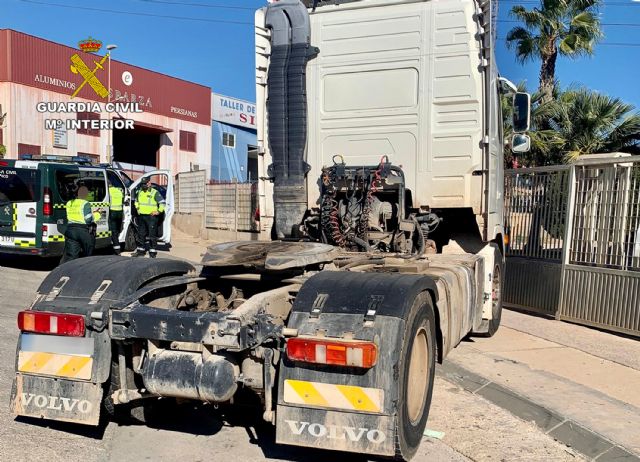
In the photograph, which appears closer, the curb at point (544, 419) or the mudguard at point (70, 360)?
the mudguard at point (70, 360)

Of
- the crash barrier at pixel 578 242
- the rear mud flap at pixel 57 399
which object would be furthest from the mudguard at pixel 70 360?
the crash barrier at pixel 578 242

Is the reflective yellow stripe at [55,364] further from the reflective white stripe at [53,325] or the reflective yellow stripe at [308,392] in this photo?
the reflective yellow stripe at [308,392]

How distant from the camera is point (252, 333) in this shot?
322 centimetres

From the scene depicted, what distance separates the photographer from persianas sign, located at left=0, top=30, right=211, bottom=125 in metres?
25.2

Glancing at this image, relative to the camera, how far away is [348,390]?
3059 mm

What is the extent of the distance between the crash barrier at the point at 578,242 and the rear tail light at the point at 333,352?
5.34 m

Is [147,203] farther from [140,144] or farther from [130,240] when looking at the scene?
[140,144]

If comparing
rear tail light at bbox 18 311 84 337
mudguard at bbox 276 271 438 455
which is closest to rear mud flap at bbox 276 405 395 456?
mudguard at bbox 276 271 438 455

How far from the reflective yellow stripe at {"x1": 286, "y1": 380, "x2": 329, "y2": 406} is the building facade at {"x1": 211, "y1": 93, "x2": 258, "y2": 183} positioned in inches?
1285

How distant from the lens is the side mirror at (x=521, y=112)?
270 inches

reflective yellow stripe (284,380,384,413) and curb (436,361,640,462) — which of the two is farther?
curb (436,361,640,462)

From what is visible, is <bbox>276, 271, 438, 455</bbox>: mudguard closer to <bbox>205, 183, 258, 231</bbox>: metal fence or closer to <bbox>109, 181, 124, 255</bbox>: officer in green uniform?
<bbox>109, 181, 124, 255</bbox>: officer in green uniform

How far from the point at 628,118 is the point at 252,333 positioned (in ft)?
53.0

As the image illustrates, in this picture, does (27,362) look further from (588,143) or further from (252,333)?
(588,143)
